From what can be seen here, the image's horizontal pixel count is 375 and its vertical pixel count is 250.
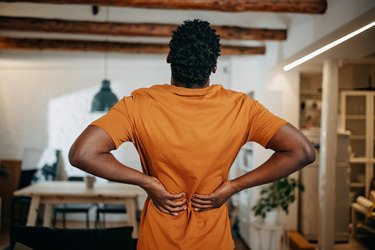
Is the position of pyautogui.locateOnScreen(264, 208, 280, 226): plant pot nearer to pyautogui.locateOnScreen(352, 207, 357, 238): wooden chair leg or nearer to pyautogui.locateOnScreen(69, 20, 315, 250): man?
pyautogui.locateOnScreen(352, 207, 357, 238): wooden chair leg

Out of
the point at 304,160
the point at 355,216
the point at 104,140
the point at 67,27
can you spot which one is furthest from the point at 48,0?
the point at 355,216

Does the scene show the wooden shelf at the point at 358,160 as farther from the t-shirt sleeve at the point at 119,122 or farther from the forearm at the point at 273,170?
the t-shirt sleeve at the point at 119,122

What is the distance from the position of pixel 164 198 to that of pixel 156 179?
65mm

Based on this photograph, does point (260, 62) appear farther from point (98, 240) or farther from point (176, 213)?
point (176, 213)

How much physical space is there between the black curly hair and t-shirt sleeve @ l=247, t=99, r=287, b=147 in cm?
19

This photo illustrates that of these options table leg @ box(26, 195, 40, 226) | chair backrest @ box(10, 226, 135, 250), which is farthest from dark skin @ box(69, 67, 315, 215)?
table leg @ box(26, 195, 40, 226)

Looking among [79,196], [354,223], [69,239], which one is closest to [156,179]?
[69,239]

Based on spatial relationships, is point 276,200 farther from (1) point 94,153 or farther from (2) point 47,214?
(1) point 94,153

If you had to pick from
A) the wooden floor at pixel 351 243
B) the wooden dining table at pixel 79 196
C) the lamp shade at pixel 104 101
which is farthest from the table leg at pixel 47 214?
the lamp shade at pixel 104 101

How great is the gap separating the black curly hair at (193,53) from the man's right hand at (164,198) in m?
0.33

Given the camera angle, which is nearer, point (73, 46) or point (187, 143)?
point (187, 143)

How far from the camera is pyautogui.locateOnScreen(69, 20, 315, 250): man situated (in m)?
1.11

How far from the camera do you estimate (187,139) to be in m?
1.11

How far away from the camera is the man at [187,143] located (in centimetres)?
111
